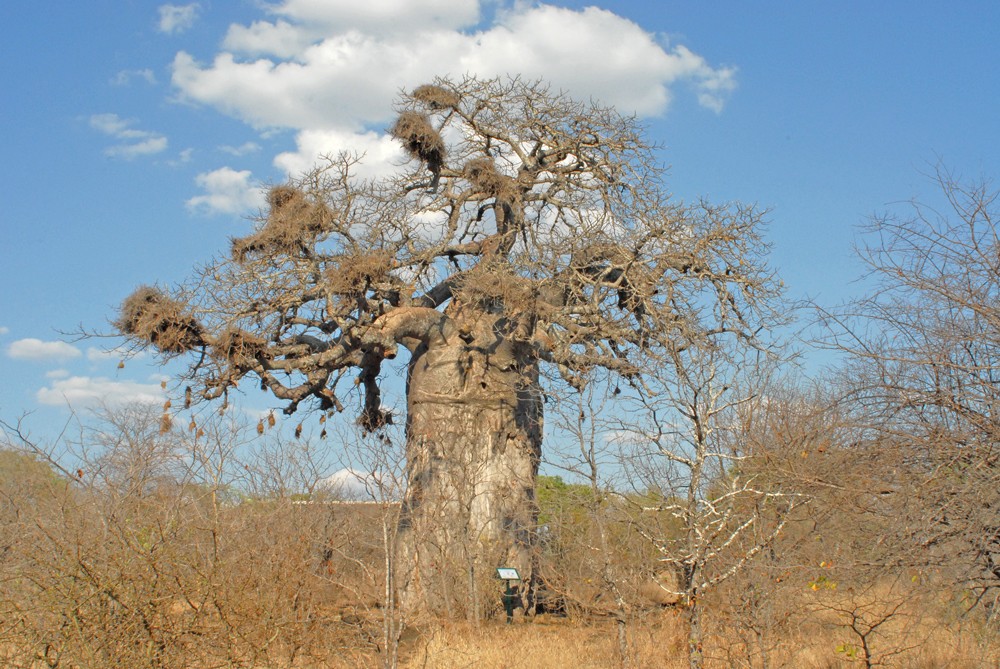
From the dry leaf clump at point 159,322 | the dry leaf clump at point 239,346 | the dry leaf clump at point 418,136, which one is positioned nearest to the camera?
the dry leaf clump at point 159,322

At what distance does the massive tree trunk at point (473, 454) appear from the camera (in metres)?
9.54

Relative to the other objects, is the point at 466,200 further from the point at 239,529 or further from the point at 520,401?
the point at 239,529

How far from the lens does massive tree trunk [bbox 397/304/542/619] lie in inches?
376

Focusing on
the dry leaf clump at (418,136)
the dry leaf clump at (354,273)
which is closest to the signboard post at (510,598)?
the dry leaf clump at (354,273)

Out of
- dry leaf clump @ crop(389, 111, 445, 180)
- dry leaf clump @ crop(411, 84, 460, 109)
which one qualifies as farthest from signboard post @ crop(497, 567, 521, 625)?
dry leaf clump @ crop(411, 84, 460, 109)

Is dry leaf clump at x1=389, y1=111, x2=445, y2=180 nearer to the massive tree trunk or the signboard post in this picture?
the massive tree trunk

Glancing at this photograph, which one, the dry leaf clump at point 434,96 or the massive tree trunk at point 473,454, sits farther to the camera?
the dry leaf clump at point 434,96

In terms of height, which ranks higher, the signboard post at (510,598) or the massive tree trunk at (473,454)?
the massive tree trunk at (473,454)

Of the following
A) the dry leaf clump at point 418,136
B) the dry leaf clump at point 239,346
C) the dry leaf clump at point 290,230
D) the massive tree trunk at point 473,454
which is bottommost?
the massive tree trunk at point 473,454

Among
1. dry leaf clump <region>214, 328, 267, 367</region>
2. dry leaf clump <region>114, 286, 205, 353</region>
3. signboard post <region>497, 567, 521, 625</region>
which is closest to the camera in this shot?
dry leaf clump <region>114, 286, 205, 353</region>

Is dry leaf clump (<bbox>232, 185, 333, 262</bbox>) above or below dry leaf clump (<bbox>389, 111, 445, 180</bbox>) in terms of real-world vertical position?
below

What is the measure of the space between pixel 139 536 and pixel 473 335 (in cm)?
518

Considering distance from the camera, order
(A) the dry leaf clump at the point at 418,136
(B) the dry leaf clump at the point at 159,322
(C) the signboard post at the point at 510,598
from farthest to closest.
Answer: (A) the dry leaf clump at the point at 418,136 → (C) the signboard post at the point at 510,598 → (B) the dry leaf clump at the point at 159,322

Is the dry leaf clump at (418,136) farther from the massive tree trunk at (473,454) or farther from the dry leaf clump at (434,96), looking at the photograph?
the massive tree trunk at (473,454)
